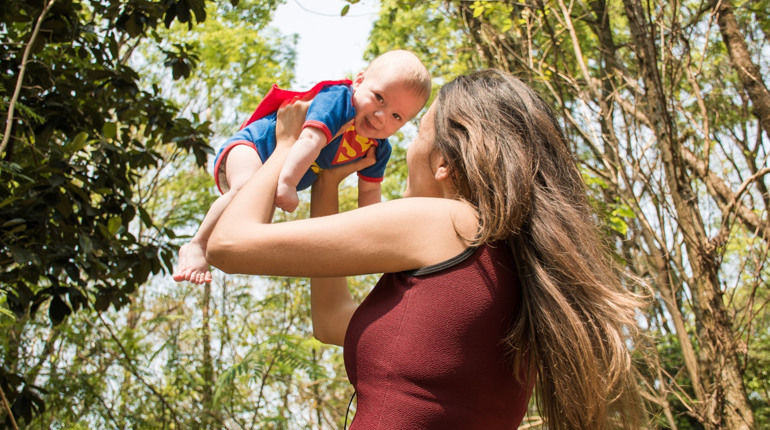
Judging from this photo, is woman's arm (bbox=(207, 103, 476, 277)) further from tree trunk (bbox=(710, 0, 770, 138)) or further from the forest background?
tree trunk (bbox=(710, 0, 770, 138))

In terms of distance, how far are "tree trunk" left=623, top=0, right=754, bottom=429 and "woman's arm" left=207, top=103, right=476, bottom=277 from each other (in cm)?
228

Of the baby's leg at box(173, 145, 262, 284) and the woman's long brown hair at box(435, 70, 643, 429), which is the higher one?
the baby's leg at box(173, 145, 262, 284)

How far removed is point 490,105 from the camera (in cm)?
137

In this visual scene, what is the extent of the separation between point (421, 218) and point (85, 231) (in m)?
2.28

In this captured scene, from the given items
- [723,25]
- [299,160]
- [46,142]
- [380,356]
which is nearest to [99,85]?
[46,142]

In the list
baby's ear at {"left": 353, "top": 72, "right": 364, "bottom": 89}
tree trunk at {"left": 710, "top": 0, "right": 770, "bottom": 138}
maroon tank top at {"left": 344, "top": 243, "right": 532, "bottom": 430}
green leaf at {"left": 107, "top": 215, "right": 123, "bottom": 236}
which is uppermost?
tree trunk at {"left": 710, "top": 0, "right": 770, "bottom": 138}

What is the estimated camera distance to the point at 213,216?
1.77 m

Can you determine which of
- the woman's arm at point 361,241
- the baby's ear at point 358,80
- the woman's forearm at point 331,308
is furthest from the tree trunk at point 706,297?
the woman's arm at point 361,241

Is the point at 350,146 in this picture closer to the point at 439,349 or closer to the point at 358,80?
the point at 358,80

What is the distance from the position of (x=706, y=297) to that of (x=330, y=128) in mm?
2248

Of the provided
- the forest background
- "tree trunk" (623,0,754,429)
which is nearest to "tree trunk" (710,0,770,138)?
the forest background

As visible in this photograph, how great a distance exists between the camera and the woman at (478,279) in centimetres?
119

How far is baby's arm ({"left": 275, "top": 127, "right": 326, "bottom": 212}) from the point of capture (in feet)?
5.07

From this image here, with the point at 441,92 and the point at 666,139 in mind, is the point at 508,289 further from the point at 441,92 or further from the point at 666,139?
the point at 666,139
